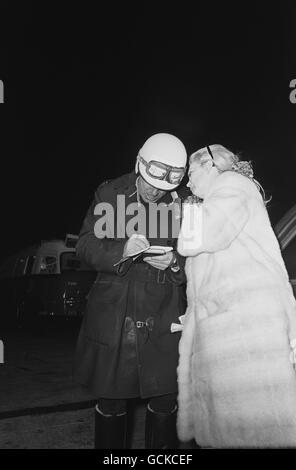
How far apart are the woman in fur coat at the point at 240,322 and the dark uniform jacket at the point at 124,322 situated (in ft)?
1.05

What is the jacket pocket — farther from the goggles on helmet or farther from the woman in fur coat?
the goggles on helmet

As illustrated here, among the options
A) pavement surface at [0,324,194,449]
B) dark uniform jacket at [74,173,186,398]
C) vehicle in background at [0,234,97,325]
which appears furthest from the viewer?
vehicle in background at [0,234,97,325]

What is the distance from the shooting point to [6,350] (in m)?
7.92

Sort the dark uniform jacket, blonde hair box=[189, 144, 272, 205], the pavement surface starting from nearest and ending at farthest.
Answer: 1. blonde hair box=[189, 144, 272, 205]
2. the dark uniform jacket
3. the pavement surface

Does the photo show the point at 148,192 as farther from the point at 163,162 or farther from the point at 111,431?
the point at 111,431

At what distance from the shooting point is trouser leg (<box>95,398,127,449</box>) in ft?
8.22

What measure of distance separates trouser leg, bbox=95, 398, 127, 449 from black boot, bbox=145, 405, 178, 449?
15cm

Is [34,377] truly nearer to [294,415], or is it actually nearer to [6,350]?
[6,350]

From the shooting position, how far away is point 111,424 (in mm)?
2506

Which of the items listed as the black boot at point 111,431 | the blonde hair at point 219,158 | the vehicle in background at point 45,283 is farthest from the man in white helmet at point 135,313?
the vehicle in background at point 45,283

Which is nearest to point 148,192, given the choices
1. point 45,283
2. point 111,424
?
point 111,424

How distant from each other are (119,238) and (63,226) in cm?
2960

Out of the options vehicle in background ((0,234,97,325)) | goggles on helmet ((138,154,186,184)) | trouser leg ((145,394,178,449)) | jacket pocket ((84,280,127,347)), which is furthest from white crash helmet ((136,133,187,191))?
vehicle in background ((0,234,97,325))
